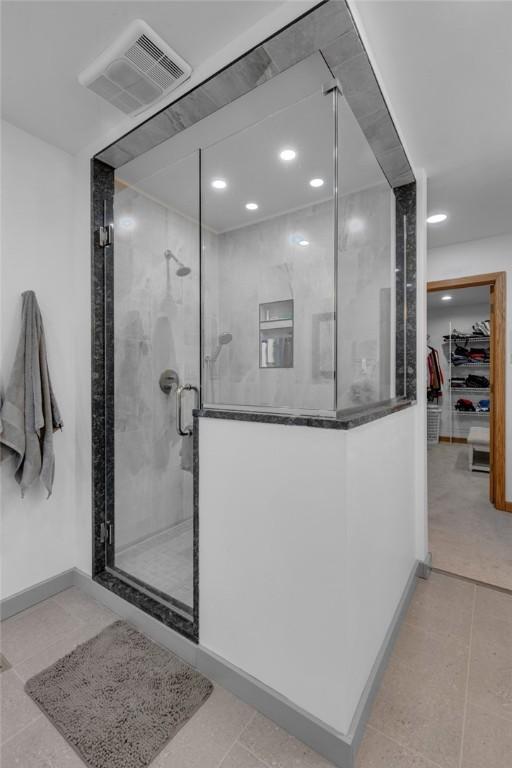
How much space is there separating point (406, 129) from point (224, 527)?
215cm

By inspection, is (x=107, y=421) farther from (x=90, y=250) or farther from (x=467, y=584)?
(x=467, y=584)

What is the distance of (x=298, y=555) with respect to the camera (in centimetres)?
120

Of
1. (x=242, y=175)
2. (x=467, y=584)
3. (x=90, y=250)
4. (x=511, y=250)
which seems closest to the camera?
(x=242, y=175)

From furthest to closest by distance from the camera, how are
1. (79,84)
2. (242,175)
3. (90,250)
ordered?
(90,250)
(242,175)
(79,84)

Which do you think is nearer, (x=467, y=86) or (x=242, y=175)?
(x=467, y=86)

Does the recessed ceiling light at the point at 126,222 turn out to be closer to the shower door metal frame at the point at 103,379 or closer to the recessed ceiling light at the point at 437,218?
the shower door metal frame at the point at 103,379

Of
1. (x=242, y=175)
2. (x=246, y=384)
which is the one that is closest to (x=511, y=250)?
(x=242, y=175)

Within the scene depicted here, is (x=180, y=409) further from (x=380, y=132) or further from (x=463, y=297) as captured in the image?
(x=463, y=297)

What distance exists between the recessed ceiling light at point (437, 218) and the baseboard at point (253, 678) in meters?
2.68

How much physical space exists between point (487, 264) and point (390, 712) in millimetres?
3516

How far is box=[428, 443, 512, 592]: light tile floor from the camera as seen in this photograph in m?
2.35

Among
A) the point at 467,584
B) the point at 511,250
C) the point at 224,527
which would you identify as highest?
the point at 511,250

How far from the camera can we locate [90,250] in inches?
79.2

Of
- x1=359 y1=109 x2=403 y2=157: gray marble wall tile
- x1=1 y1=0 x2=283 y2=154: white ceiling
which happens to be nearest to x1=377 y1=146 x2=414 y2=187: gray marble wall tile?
x1=359 y1=109 x2=403 y2=157: gray marble wall tile
